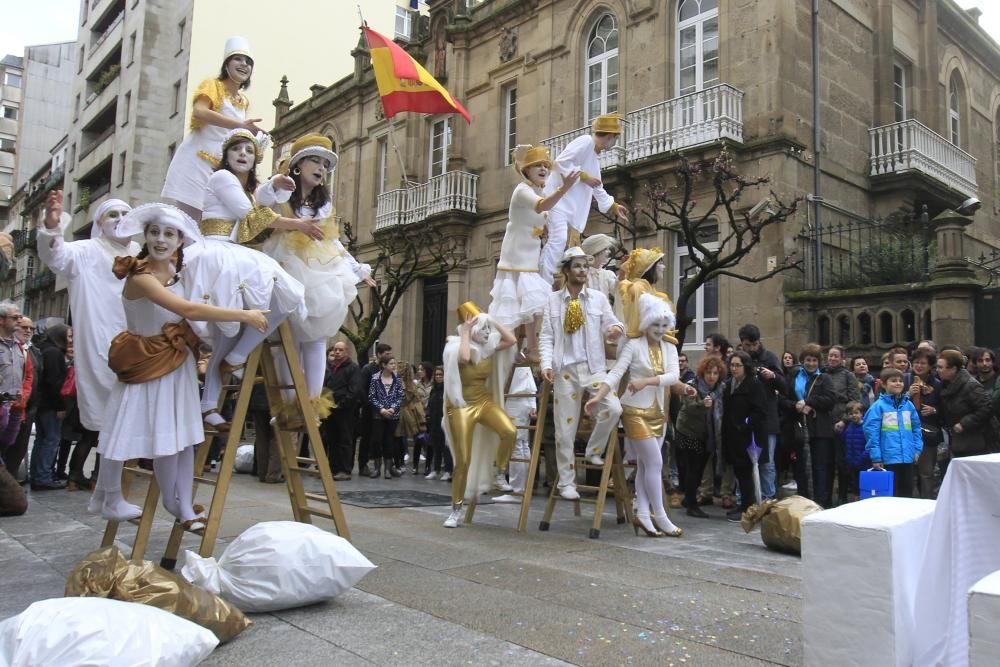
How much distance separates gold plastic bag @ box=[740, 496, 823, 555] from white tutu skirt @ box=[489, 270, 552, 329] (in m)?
2.48

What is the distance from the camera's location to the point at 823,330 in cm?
1493

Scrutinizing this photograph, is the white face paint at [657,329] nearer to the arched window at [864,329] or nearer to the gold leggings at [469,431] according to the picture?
the gold leggings at [469,431]

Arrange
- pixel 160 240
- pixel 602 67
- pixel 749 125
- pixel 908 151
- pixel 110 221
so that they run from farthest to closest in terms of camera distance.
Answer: pixel 602 67 → pixel 908 151 → pixel 749 125 → pixel 110 221 → pixel 160 240

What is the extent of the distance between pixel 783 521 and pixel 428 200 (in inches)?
716

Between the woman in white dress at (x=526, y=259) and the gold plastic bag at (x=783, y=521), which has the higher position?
the woman in white dress at (x=526, y=259)

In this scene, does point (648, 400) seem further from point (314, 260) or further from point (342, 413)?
point (342, 413)

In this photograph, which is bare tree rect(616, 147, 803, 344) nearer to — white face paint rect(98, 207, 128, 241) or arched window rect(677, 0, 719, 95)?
arched window rect(677, 0, 719, 95)

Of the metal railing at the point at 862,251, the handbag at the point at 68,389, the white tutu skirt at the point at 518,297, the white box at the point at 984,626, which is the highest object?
the metal railing at the point at 862,251

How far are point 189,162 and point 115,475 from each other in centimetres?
216

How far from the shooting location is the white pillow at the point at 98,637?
98.5 inches

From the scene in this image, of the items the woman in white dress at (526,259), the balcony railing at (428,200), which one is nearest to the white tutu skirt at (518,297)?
the woman in white dress at (526,259)

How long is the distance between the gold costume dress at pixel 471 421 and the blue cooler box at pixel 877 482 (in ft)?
12.8

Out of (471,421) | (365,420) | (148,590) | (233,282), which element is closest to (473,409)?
(471,421)

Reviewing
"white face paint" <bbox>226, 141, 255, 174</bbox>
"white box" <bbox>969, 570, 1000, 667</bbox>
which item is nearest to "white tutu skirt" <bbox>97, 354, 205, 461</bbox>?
"white face paint" <bbox>226, 141, 255, 174</bbox>
